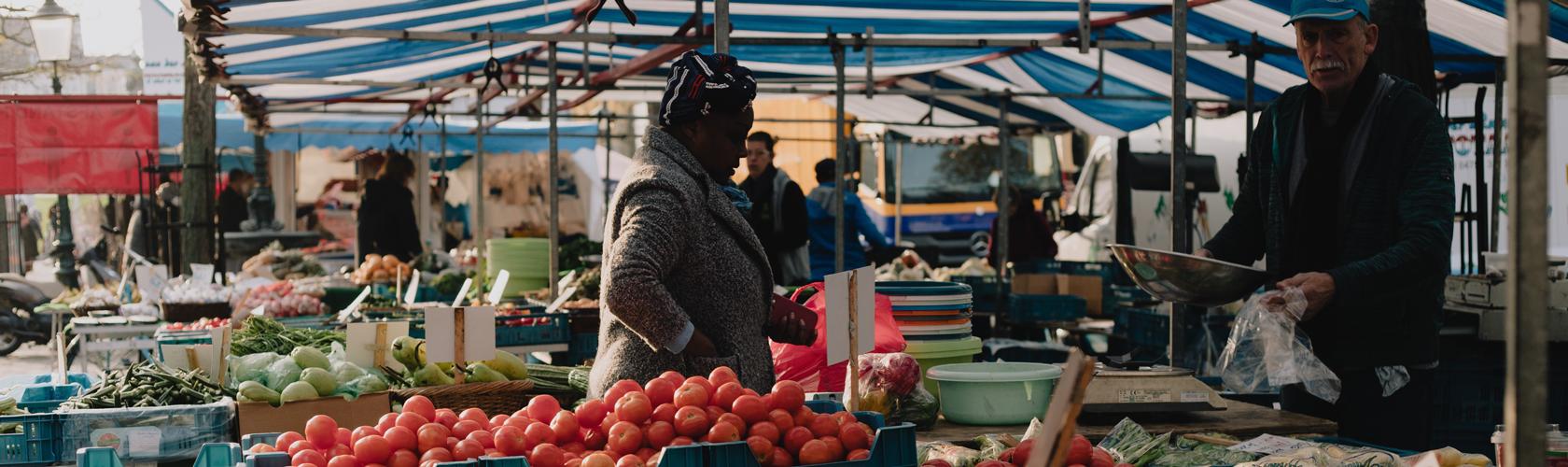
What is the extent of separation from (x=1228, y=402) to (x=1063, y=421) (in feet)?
7.68

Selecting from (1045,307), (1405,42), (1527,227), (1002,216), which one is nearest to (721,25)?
(1405,42)

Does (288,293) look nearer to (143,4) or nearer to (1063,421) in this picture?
(1063,421)

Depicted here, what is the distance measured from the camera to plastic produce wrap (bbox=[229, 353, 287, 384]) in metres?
3.61

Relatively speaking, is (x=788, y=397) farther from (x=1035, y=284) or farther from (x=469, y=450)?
(x=1035, y=284)

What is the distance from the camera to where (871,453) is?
1953mm

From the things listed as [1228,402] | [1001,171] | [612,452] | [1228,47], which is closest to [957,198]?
[1001,171]

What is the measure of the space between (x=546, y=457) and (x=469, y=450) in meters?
0.13

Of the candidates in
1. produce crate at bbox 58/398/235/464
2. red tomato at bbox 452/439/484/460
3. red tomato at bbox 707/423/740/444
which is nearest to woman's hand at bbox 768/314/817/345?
red tomato at bbox 707/423/740/444

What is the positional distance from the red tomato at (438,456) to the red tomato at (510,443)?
3.6 inches

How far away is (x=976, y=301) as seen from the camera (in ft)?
29.0

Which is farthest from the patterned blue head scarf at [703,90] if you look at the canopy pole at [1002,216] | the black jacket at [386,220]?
the black jacket at [386,220]

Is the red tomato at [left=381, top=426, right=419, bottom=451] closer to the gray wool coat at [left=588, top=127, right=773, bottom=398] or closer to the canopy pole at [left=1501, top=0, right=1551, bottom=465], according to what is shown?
the gray wool coat at [left=588, top=127, right=773, bottom=398]

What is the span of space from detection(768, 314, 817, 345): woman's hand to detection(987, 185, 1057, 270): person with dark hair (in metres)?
7.62

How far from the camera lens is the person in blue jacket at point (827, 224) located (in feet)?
23.1
